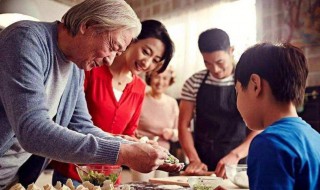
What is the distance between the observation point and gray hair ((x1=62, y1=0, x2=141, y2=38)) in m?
1.09

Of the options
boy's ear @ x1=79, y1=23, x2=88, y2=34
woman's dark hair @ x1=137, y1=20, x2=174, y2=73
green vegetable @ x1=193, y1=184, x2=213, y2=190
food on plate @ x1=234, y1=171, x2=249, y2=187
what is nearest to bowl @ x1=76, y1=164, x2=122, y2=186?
green vegetable @ x1=193, y1=184, x2=213, y2=190

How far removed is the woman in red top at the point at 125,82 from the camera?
169cm

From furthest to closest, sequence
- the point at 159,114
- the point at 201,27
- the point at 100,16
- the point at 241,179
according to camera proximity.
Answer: the point at 201,27 → the point at 159,114 → the point at 241,179 → the point at 100,16

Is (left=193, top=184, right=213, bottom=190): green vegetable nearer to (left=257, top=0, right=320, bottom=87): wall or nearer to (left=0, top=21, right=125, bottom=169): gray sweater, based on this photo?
(left=0, top=21, right=125, bottom=169): gray sweater

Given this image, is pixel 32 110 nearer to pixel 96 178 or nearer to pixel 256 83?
pixel 96 178

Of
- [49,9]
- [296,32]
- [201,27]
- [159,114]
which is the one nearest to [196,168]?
[159,114]

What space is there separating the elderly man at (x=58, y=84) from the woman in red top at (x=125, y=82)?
363mm

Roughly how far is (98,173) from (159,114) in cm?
190

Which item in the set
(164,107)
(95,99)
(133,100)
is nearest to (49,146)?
(95,99)

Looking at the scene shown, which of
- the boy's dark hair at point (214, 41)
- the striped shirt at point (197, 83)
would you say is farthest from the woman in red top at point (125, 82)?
the striped shirt at point (197, 83)

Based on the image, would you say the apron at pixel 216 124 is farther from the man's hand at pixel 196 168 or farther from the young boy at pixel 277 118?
the young boy at pixel 277 118

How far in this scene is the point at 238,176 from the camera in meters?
1.43

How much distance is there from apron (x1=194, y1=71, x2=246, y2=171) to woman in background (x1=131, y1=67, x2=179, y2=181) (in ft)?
2.24

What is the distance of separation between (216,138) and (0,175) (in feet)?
4.26
